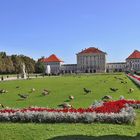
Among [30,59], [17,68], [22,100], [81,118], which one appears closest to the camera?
[81,118]

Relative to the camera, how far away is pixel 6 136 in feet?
36.2

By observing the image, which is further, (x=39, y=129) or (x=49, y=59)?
(x=49, y=59)

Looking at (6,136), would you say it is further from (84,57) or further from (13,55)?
(84,57)

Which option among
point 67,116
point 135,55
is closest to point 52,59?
point 135,55

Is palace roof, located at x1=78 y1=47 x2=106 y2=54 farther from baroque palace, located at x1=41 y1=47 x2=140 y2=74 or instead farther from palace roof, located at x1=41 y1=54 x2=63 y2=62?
palace roof, located at x1=41 y1=54 x2=63 y2=62

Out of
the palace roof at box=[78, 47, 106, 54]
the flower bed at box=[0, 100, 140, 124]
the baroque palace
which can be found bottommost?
the flower bed at box=[0, 100, 140, 124]

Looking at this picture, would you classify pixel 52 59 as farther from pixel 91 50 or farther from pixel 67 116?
pixel 67 116

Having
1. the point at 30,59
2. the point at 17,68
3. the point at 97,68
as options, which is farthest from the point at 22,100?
the point at 97,68

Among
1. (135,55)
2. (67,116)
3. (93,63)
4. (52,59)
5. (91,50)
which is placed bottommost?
(67,116)

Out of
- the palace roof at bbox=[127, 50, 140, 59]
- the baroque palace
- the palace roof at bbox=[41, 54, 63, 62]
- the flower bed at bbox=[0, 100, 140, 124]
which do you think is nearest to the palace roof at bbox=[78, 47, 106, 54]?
the baroque palace

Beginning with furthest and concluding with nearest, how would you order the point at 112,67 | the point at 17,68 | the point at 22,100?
the point at 112,67, the point at 17,68, the point at 22,100

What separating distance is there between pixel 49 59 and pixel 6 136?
16274 cm

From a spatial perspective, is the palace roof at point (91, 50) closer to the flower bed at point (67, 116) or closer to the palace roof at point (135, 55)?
the palace roof at point (135, 55)

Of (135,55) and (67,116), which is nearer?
(67,116)
